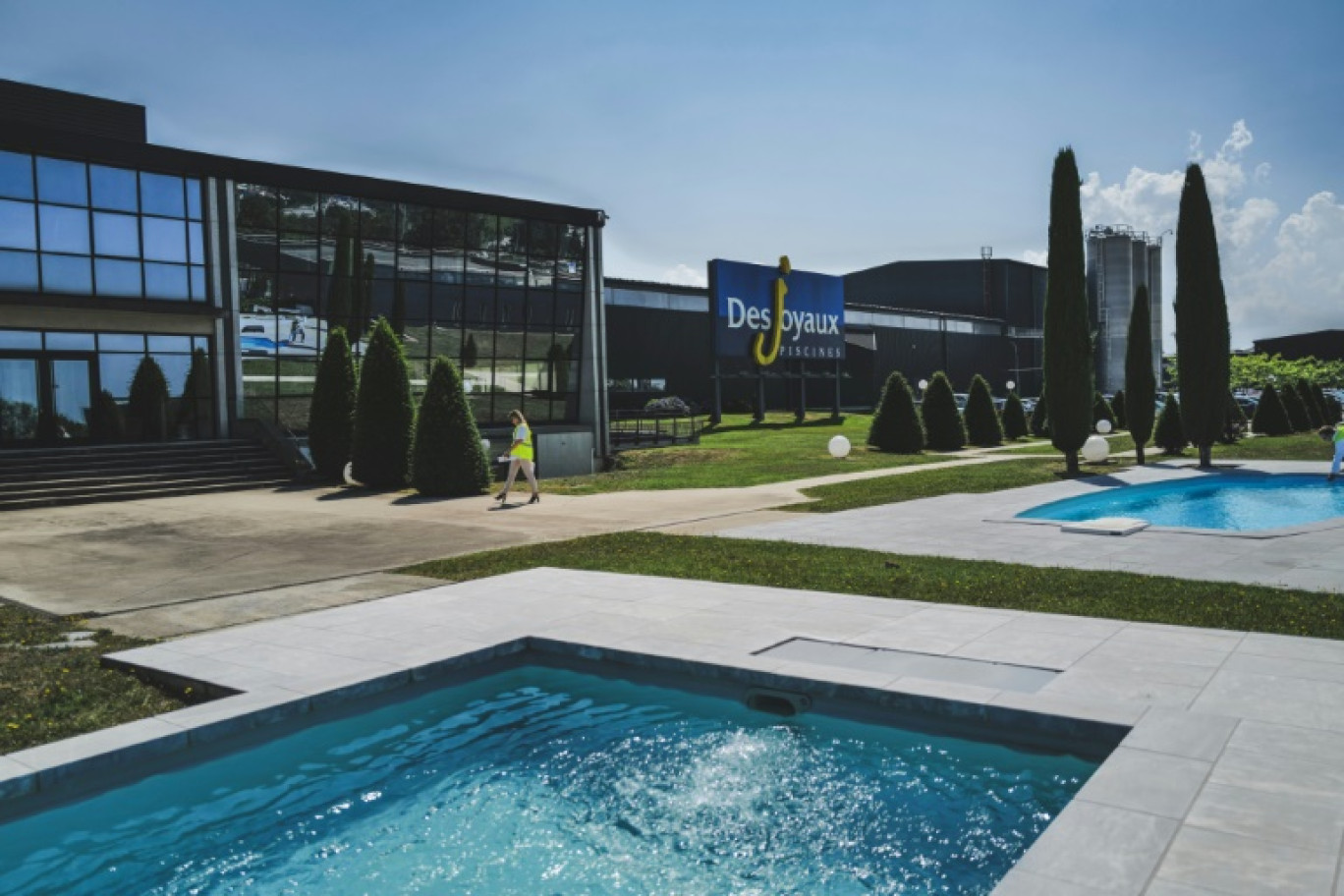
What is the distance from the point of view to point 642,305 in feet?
183

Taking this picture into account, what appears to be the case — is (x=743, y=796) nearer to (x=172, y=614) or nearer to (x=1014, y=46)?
(x=172, y=614)

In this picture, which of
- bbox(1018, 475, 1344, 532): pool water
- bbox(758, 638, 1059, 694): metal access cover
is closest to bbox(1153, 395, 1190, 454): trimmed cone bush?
bbox(1018, 475, 1344, 532): pool water

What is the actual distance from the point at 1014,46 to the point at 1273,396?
30576 millimetres

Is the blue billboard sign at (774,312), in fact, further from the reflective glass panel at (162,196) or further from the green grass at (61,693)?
the green grass at (61,693)

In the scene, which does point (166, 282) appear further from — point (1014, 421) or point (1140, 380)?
point (1014, 421)

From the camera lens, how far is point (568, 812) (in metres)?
5.63

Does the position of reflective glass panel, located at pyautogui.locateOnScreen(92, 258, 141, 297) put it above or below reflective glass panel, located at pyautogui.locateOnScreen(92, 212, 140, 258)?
below

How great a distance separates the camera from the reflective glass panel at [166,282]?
25500 mm

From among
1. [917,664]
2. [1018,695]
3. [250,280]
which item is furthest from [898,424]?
[1018,695]

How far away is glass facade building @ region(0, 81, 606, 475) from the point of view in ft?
78.3

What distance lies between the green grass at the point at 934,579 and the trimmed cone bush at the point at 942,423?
75.5 feet

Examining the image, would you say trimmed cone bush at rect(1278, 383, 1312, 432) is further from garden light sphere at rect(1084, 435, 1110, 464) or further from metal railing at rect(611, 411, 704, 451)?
metal railing at rect(611, 411, 704, 451)

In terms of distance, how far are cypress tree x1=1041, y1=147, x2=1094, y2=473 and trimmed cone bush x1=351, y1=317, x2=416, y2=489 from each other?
1562cm

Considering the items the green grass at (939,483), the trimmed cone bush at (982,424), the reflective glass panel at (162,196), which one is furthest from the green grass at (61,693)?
the trimmed cone bush at (982,424)
